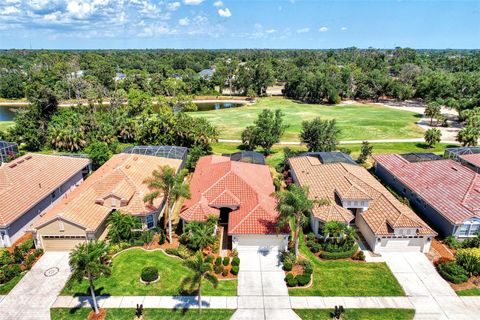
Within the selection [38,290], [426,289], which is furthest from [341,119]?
[38,290]

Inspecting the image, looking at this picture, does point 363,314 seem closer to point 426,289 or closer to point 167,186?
point 426,289

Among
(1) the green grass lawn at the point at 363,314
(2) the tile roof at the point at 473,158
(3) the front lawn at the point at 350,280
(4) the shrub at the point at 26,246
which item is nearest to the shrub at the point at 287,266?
(3) the front lawn at the point at 350,280

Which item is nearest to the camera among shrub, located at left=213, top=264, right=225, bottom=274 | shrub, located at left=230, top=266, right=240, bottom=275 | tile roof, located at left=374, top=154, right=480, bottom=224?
shrub, located at left=230, top=266, right=240, bottom=275

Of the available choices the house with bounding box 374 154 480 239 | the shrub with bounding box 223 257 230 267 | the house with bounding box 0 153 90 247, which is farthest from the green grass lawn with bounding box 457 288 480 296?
the house with bounding box 0 153 90 247

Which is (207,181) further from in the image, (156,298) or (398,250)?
(398,250)

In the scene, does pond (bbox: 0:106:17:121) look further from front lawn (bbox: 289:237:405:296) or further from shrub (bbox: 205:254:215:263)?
front lawn (bbox: 289:237:405:296)

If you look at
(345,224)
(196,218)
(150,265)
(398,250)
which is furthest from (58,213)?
(398,250)
